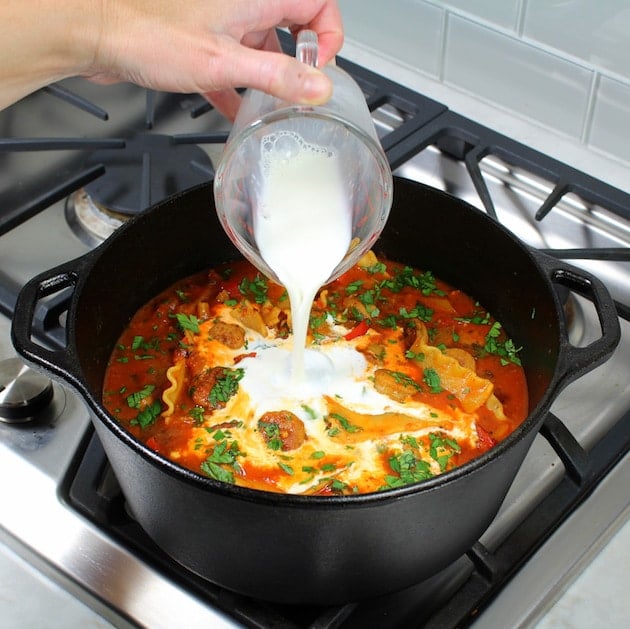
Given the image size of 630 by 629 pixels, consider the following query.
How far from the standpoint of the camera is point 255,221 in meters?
1.39

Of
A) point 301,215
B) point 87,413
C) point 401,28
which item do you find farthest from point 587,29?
point 87,413

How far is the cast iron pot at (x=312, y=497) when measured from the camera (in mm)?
1107

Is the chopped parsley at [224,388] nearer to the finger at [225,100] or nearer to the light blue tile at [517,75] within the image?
the finger at [225,100]

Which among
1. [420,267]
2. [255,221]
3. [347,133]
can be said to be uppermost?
[347,133]

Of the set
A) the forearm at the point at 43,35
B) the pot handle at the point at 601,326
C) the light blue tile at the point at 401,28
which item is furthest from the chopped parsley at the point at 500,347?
the forearm at the point at 43,35

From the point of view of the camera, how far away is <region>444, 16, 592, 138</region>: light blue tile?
185 cm

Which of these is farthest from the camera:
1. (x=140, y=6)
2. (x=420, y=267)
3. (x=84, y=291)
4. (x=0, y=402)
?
(x=420, y=267)

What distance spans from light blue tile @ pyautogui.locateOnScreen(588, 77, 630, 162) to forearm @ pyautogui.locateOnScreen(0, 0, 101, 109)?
97cm

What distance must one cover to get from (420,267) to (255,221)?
0.48 metres

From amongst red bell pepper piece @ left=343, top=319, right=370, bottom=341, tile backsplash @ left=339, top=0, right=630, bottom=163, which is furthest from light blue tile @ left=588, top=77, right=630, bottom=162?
red bell pepper piece @ left=343, top=319, right=370, bottom=341

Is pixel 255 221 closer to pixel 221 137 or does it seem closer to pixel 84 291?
pixel 84 291

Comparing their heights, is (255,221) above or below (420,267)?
above

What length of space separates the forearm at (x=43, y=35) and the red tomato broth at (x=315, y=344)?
19.8 inches

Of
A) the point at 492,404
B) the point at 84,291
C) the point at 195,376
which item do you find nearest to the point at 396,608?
the point at 492,404
